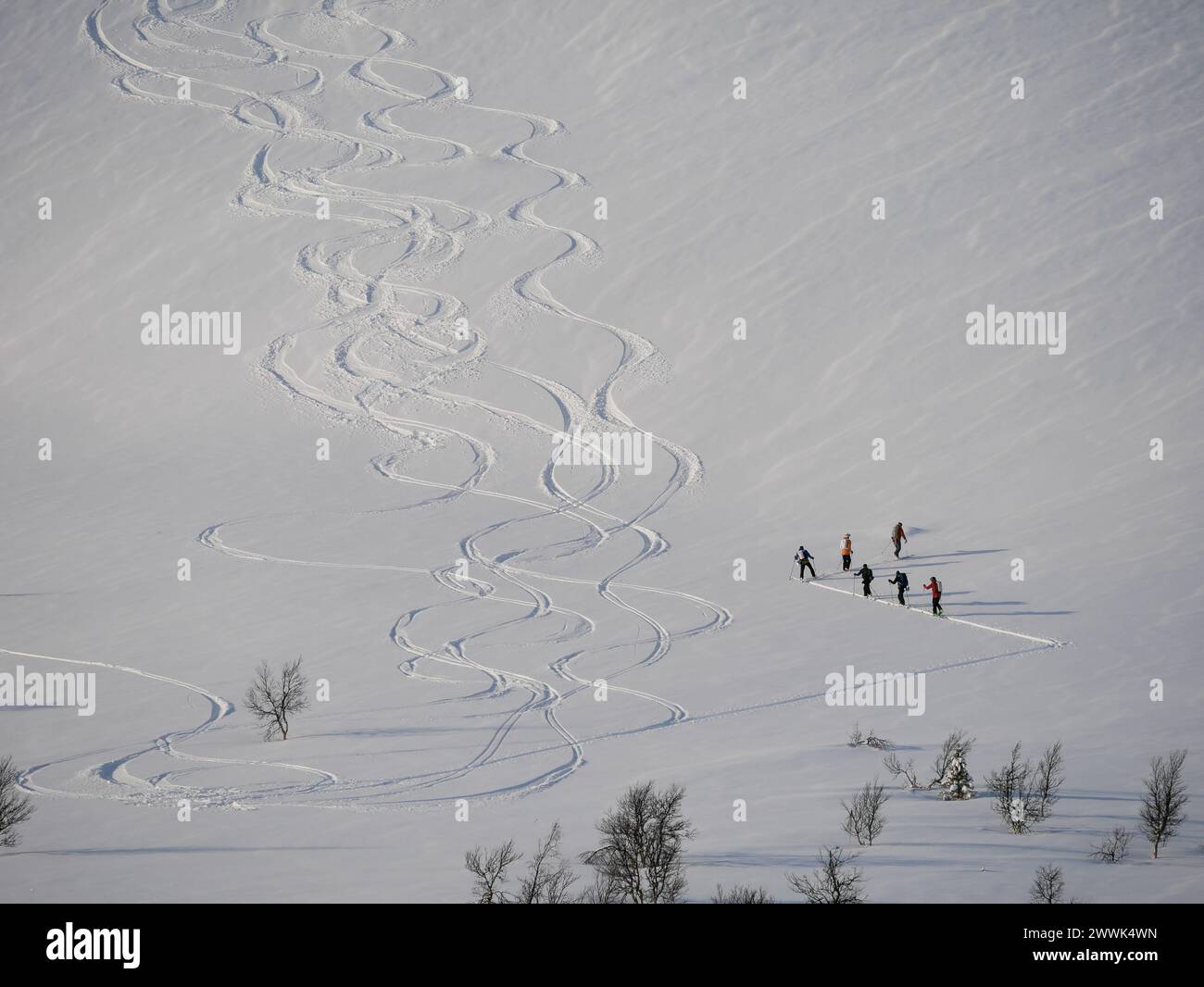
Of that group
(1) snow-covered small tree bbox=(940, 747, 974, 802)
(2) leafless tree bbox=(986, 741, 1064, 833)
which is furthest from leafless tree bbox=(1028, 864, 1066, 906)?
(1) snow-covered small tree bbox=(940, 747, 974, 802)

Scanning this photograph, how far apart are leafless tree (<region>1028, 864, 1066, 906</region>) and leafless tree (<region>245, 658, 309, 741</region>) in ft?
32.3

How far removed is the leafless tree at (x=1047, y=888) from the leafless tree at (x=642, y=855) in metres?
2.70

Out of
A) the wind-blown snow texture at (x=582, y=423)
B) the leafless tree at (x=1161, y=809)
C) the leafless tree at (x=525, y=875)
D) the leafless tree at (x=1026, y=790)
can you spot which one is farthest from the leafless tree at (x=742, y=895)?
the leafless tree at (x=1161, y=809)

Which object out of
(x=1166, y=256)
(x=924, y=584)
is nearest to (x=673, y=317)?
(x=1166, y=256)

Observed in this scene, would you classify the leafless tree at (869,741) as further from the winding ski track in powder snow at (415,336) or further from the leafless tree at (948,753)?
the winding ski track in powder snow at (415,336)

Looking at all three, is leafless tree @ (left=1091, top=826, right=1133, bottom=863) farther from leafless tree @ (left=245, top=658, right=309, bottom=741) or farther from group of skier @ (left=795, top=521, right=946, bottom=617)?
leafless tree @ (left=245, top=658, right=309, bottom=741)

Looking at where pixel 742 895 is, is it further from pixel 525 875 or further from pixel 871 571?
pixel 871 571

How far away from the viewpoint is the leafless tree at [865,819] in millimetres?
11945

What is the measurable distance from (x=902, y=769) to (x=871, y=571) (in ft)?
28.5

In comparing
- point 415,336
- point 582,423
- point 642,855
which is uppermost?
point 415,336

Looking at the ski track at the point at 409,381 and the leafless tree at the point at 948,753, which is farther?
the ski track at the point at 409,381

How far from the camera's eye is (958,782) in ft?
43.6

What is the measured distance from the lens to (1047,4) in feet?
155

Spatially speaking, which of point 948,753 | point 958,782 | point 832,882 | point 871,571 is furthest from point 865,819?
point 871,571
